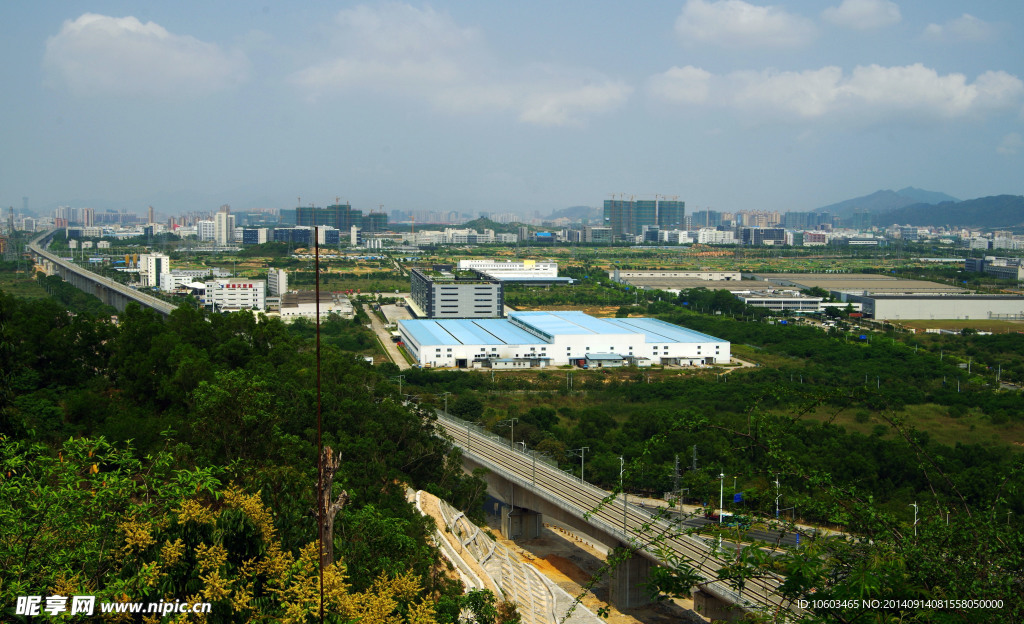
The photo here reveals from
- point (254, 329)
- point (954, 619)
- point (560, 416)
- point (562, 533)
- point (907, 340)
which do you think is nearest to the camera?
point (954, 619)

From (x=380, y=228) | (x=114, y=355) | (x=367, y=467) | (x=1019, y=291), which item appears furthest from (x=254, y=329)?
(x=380, y=228)

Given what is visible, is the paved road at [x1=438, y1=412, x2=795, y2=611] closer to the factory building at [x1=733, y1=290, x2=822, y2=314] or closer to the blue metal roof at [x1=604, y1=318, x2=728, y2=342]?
the blue metal roof at [x1=604, y1=318, x2=728, y2=342]

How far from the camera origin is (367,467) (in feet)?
19.8

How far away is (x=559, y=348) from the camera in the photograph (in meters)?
15.8

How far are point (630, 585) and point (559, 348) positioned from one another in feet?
31.2

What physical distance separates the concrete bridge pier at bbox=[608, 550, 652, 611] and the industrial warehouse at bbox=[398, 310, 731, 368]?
890cm

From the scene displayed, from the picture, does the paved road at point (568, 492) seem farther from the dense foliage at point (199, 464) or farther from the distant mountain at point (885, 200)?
the distant mountain at point (885, 200)

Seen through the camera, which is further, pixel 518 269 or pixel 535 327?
pixel 518 269

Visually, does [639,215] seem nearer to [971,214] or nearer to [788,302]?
[971,214]

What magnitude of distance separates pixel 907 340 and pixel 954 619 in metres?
17.7

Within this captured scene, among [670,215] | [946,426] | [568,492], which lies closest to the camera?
[568,492]

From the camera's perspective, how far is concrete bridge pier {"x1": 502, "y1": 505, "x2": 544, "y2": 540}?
7.96 meters

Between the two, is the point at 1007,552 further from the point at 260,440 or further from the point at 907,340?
the point at 907,340

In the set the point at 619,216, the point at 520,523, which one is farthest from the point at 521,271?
the point at 619,216
